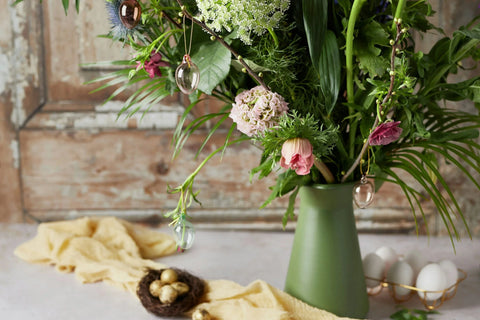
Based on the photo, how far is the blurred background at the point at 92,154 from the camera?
1.23m

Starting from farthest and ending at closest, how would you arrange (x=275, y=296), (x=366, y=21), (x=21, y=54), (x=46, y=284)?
(x=21, y=54) < (x=46, y=284) < (x=275, y=296) < (x=366, y=21)

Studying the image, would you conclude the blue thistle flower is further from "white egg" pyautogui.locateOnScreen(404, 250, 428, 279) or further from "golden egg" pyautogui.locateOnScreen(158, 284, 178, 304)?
"white egg" pyautogui.locateOnScreen(404, 250, 428, 279)

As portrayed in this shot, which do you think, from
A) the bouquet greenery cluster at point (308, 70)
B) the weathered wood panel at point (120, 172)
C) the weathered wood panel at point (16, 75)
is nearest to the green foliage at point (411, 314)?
the bouquet greenery cluster at point (308, 70)

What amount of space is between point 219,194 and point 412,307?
1.85 ft

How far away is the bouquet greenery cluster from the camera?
60 centimetres

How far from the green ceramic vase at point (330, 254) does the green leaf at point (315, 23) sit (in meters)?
0.21

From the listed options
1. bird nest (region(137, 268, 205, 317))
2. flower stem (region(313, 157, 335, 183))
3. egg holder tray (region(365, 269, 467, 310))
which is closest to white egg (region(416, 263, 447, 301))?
egg holder tray (region(365, 269, 467, 310))

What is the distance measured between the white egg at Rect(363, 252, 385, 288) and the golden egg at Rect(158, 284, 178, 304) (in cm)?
29

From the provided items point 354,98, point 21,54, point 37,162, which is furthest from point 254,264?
point 21,54

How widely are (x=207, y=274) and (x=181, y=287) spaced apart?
0.16 m

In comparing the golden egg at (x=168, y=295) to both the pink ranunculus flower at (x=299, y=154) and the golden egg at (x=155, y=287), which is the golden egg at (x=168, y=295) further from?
the pink ranunculus flower at (x=299, y=154)

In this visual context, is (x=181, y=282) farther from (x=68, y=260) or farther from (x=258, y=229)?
(x=258, y=229)

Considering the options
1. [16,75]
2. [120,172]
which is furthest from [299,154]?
[16,75]

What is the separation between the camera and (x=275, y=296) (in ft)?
2.61
